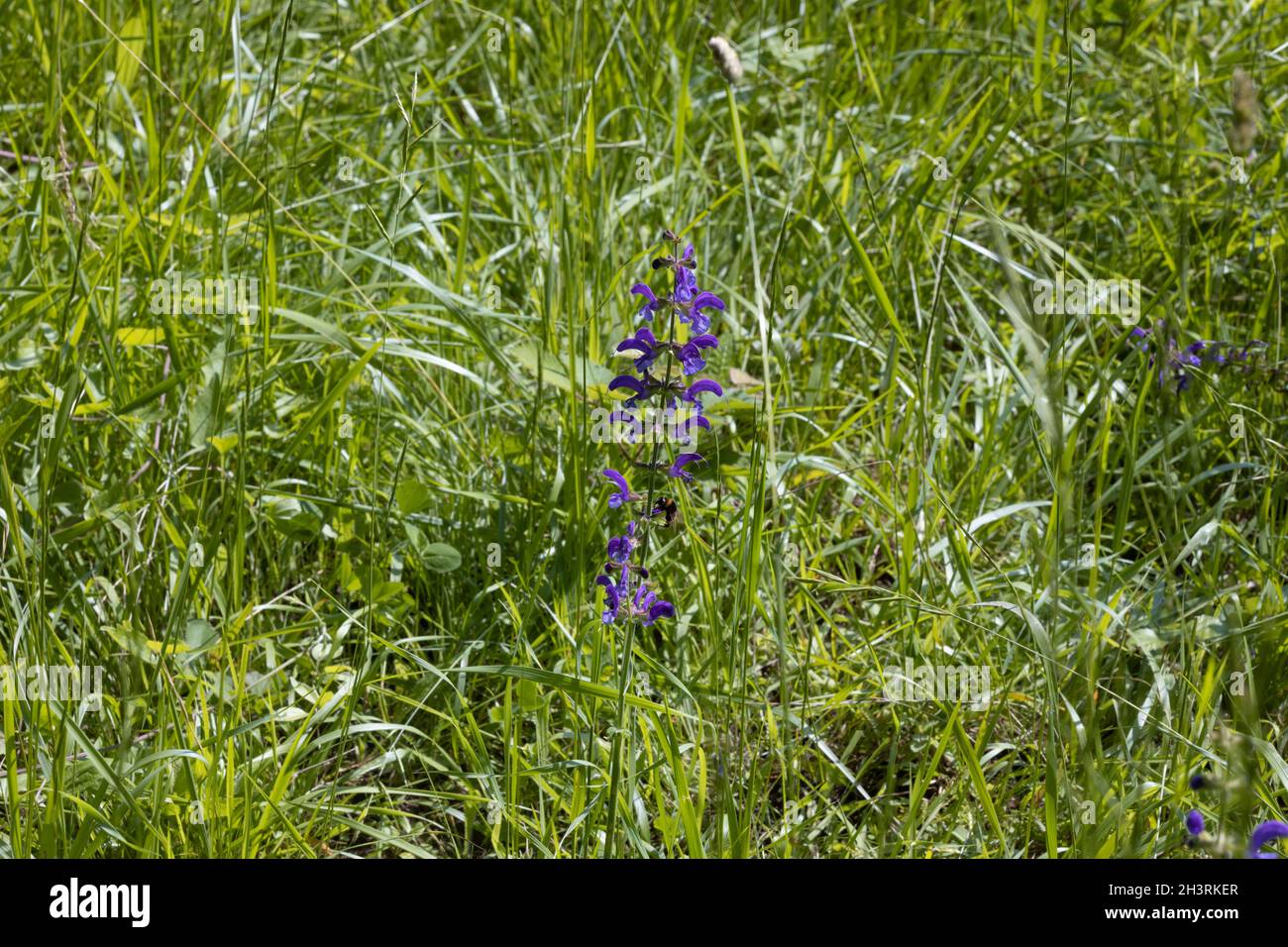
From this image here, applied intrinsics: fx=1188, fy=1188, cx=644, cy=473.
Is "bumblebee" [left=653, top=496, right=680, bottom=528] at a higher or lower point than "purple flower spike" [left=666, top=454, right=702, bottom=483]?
A: lower

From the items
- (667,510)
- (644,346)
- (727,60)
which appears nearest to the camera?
(727,60)

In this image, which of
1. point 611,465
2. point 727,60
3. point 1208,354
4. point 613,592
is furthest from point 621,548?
point 1208,354

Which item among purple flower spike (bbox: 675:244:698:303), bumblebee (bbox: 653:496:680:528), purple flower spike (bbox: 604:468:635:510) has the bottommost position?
bumblebee (bbox: 653:496:680:528)

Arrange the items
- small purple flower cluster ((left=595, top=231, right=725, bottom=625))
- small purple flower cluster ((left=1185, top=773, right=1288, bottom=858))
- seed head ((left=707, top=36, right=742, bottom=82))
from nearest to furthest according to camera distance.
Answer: small purple flower cluster ((left=1185, top=773, right=1288, bottom=858)), seed head ((left=707, top=36, right=742, bottom=82)), small purple flower cluster ((left=595, top=231, right=725, bottom=625))

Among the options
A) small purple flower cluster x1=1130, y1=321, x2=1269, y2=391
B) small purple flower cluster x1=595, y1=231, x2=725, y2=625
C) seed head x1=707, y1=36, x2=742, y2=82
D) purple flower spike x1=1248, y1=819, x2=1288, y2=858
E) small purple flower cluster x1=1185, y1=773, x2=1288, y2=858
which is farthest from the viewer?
small purple flower cluster x1=1130, y1=321, x2=1269, y2=391

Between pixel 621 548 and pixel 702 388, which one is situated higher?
pixel 702 388

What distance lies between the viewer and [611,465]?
2793 millimetres

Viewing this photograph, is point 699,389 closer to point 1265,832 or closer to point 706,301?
point 706,301

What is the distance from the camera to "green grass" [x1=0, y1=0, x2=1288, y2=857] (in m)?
2.12

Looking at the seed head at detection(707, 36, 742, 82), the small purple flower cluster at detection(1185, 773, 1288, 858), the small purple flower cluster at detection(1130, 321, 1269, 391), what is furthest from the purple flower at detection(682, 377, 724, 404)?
the small purple flower cluster at detection(1130, 321, 1269, 391)

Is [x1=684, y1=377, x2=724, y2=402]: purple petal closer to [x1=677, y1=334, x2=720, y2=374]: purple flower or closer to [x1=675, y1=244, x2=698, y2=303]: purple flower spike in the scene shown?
Result: [x1=677, y1=334, x2=720, y2=374]: purple flower

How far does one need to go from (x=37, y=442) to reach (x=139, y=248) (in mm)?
641

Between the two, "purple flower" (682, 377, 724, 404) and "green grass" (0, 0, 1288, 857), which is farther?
"purple flower" (682, 377, 724, 404)

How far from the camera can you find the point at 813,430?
10.1 ft
